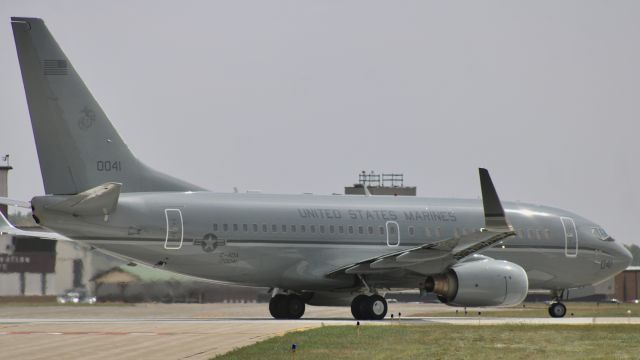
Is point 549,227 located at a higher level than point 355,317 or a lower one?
higher

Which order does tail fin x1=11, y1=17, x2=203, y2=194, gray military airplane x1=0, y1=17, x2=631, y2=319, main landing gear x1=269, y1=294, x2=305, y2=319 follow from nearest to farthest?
tail fin x1=11, y1=17, x2=203, y2=194
gray military airplane x1=0, y1=17, x2=631, y2=319
main landing gear x1=269, y1=294, x2=305, y2=319

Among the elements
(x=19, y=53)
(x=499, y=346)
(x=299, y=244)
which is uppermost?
(x=19, y=53)

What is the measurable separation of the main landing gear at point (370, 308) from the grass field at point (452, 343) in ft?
15.0

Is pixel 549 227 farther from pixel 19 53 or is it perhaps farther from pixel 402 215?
pixel 19 53

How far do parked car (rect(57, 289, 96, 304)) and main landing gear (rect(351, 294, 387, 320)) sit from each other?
14.0m

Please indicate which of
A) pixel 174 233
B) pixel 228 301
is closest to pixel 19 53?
pixel 174 233

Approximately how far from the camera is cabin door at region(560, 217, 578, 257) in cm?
4000

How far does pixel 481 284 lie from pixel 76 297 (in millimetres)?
19060

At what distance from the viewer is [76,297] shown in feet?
152

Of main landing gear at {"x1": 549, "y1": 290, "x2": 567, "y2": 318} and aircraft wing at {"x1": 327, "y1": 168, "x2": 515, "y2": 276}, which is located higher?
aircraft wing at {"x1": 327, "y1": 168, "x2": 515, "y2": 276}

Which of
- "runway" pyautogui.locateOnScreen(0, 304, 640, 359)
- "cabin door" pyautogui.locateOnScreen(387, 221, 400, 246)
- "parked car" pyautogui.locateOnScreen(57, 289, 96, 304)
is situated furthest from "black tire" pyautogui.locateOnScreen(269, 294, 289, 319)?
"parked car" pyautogui.locateOnScreen(57, 289, 96, 304)

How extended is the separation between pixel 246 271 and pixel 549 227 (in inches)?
447

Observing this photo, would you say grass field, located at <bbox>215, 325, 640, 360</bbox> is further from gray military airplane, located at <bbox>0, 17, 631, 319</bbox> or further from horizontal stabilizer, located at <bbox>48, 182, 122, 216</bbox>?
horizontal stabilizer, located at <bbox>48, 182, 122, 216</bbox>

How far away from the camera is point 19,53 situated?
3180cm
